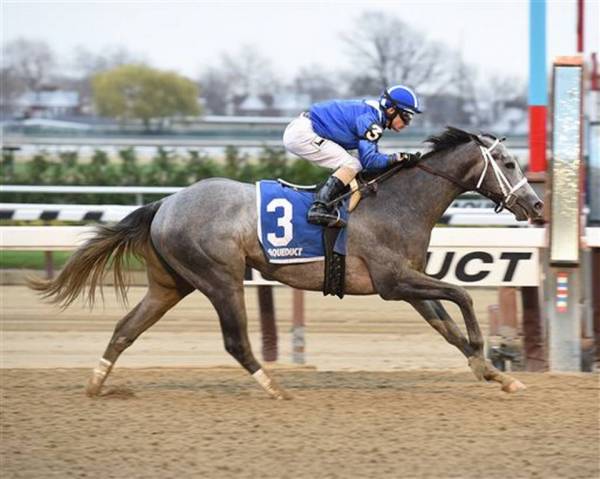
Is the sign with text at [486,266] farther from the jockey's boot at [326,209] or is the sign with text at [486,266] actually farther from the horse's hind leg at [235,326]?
the horse's hind leg at [235,326]

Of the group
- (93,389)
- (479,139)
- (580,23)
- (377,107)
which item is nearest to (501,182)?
(479,139)

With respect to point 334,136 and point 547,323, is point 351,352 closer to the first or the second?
point 547,323

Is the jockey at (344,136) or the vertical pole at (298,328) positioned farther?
the vertical pole at (298,328)

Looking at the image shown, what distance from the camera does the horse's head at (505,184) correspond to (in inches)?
273

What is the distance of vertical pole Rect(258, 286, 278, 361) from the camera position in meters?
8.49

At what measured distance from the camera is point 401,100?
6699mm

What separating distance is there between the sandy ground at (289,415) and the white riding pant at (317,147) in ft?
4.30

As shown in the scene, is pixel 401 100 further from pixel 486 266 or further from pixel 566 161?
pixel 486 266

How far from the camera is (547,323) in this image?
8.16 m

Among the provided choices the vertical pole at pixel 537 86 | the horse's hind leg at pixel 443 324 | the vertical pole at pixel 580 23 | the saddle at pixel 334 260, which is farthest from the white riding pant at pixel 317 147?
the vertical pole at pixel 580 23

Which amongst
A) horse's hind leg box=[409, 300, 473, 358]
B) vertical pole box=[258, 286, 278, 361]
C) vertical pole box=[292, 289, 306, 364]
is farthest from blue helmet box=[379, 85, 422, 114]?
vertical pole box=[292, 289, 306, 364]

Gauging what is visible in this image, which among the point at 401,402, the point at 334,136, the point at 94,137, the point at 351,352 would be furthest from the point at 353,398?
the point at 94,137

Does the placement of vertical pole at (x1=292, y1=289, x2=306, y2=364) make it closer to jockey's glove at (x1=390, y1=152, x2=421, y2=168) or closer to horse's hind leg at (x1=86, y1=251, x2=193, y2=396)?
horse's hind leg at (x1=86, y1=251, x2=193, y2=396)

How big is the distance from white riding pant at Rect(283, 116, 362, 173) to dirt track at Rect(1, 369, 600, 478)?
4.30 feet
